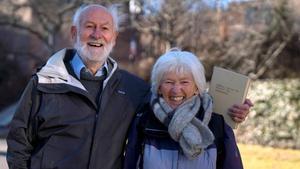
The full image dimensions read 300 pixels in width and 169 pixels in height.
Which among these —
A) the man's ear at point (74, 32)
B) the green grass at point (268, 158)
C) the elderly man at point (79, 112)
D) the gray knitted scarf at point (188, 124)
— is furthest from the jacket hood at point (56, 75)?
the green grass at point (268, 158)

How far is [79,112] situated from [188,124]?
718mm

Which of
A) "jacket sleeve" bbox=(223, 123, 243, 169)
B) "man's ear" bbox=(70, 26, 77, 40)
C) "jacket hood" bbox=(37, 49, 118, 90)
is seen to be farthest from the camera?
"man's ear" bbox=(70, 26, 77, 40)

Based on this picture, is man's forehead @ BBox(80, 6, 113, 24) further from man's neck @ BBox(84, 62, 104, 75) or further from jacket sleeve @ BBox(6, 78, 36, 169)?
jacket sleeve @ BBox(6, 78, 36, 169)

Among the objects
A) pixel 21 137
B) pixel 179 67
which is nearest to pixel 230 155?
pixel 179 67

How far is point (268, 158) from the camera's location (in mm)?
11812

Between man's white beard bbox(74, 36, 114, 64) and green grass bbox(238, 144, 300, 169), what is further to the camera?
green grass bbox(238, 144, 300, 169)

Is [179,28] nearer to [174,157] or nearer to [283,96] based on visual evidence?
[283,96]

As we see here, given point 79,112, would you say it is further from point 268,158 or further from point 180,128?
point 268,158

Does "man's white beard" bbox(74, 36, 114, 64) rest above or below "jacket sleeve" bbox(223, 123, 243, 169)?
above

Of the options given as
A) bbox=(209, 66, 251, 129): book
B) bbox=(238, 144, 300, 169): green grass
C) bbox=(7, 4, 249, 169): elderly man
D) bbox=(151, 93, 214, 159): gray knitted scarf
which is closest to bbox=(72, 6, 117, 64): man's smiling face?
bbox=(7, 4, 249, 169): elderly man

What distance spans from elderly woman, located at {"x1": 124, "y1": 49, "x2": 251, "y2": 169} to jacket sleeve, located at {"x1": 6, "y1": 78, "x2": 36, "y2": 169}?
25.5 inches

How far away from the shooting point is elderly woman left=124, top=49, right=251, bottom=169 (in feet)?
10.9

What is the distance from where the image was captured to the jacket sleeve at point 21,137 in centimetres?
348

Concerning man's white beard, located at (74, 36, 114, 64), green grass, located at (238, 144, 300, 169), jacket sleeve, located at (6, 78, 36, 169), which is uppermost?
man's white beard, located at (74, 36, 114, 64)
